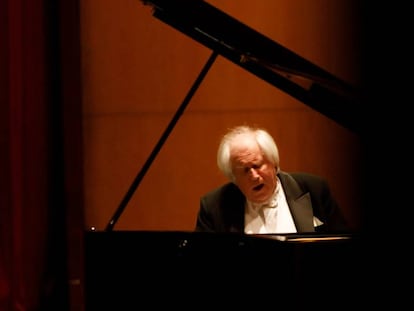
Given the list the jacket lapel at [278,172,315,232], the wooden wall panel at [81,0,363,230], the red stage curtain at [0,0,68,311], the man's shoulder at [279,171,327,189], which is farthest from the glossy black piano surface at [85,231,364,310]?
the wooden wall panel at [81,0,363,230]

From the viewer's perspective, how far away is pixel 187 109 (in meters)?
3.47

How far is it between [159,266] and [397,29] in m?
2.14

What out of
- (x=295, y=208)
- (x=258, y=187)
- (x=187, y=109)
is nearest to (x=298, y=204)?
(x=295, y=208)

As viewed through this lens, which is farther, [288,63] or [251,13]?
[251,13]

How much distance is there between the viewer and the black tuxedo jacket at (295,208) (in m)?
2.25

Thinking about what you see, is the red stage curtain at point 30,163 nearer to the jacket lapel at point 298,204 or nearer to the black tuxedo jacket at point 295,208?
the black tuxedo jacket at point 295,208

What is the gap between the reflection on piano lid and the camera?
6.04ft

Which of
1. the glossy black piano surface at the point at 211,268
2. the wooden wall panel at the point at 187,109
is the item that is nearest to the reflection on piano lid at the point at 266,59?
the glossy black piano surface at the point at 211,268

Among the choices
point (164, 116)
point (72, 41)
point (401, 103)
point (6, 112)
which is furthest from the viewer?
point (164, 116)

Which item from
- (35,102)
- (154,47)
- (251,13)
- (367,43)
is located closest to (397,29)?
(367,43)

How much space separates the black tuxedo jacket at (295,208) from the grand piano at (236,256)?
32 centimetres

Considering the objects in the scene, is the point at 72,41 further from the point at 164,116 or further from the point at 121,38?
the point at 164,116

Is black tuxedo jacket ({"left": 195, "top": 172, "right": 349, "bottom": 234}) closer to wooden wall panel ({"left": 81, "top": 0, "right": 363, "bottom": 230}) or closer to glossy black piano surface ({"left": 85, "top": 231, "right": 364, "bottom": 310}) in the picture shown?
glossy black piano surface ({"left": 85, "top": 231, "right": 364, "bottom": 310})

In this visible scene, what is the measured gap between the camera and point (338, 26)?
346 centimetres
